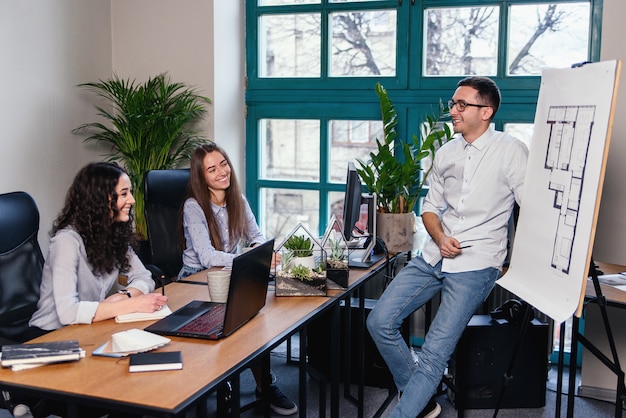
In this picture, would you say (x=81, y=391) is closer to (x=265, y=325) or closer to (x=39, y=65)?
(x=265, y=325)

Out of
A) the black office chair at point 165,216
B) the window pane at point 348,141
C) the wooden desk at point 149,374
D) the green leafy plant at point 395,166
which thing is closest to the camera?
the wooden desk at point 149,374

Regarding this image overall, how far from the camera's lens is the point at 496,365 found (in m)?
3.38

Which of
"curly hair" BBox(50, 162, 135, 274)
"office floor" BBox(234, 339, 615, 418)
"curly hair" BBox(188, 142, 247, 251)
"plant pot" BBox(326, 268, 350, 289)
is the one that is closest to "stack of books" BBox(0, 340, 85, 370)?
→ "curly hair" BBox(50, 162, 135, 274)

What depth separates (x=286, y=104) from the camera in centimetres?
445

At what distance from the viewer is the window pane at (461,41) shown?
3967mm

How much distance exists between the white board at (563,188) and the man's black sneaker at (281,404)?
1.16 m

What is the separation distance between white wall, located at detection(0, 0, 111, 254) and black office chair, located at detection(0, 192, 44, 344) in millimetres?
1060

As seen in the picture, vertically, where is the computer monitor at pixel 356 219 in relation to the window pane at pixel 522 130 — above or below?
below

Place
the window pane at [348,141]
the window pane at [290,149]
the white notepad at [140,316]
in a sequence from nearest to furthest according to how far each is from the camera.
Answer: the white notepad at [140,316]
the window pane at [348,141]
the window pane at [290,149]

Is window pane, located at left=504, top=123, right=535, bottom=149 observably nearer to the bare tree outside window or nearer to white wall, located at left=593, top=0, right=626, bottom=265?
the bare tree outside window

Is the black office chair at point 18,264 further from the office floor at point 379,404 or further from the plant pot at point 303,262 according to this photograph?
the plant pot at point 303,262

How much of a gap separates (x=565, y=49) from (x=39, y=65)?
2.79 metres

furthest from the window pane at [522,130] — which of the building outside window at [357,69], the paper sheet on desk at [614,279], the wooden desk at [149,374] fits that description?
the wooden desk at [149,374]

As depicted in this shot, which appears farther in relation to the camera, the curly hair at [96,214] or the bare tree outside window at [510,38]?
the bare tree outside window at [510,38]
